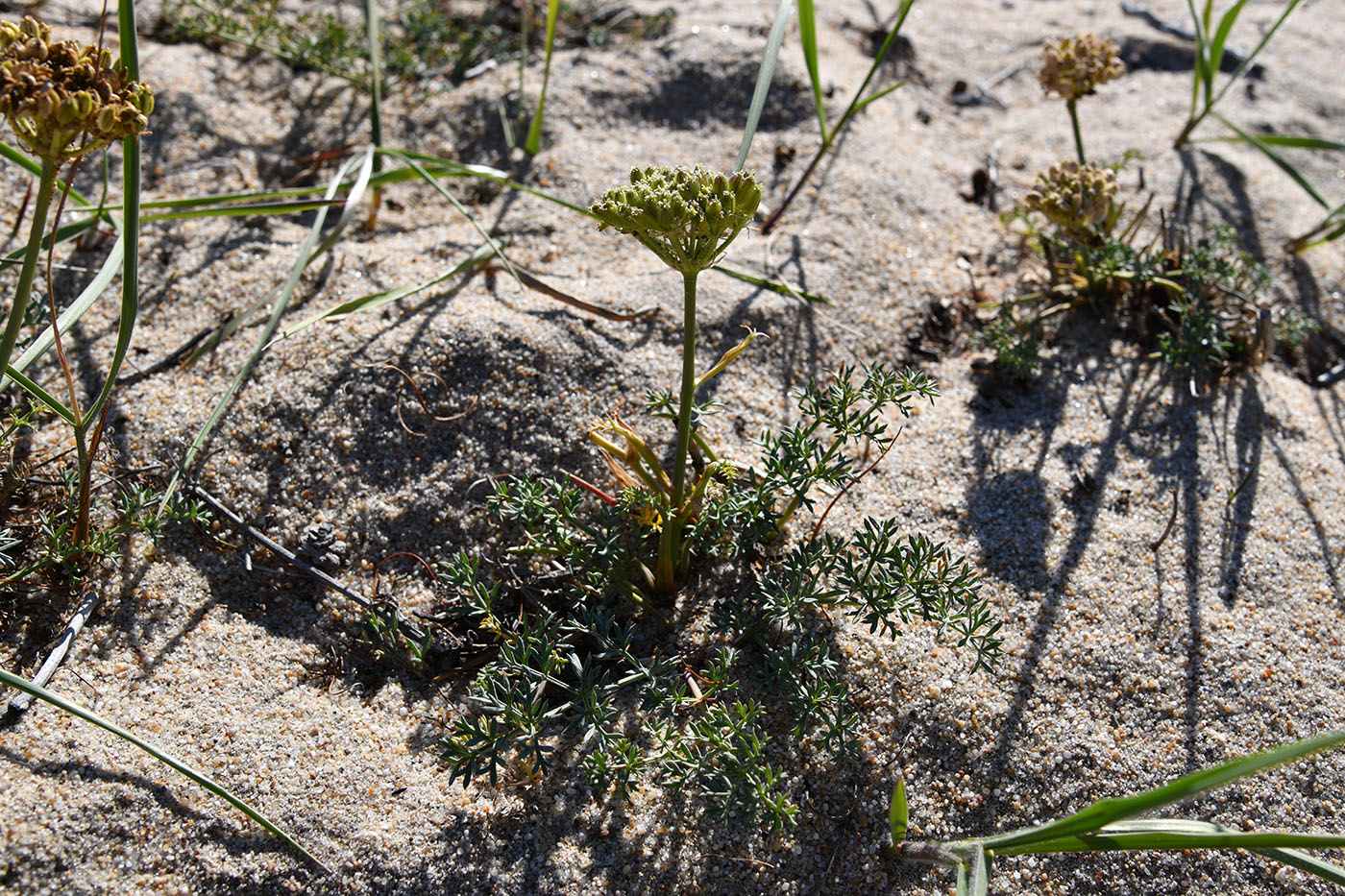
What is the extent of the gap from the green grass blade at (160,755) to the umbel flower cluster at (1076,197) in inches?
108

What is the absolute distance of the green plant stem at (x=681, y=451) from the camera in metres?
1.84

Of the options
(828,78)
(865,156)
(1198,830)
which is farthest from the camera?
(828,78)

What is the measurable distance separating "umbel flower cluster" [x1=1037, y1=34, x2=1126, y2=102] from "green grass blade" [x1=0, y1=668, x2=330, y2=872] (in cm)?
328

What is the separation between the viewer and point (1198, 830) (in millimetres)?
1652

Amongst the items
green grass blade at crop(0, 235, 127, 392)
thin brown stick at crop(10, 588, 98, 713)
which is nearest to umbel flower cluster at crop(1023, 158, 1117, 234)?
green grass blade at crop(0, 235, 127, 392)

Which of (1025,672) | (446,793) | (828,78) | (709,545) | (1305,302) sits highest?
→ (828,78)

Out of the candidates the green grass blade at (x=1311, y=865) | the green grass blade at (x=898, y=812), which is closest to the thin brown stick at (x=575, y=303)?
the green grass blade at (x=898, y=812)

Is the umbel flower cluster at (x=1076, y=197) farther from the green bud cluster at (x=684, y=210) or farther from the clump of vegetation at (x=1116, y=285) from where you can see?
the green bud cluster at (x=684, y=210)

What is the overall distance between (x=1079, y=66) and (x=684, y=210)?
7.10ft

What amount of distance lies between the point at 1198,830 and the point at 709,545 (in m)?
1.16

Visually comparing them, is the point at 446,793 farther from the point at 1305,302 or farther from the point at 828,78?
the point at 1305,302

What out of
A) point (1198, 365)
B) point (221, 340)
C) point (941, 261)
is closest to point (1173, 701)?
point (1198, 365)

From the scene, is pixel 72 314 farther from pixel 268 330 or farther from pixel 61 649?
pixel 61 649

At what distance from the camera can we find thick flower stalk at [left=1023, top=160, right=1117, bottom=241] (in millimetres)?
2783
